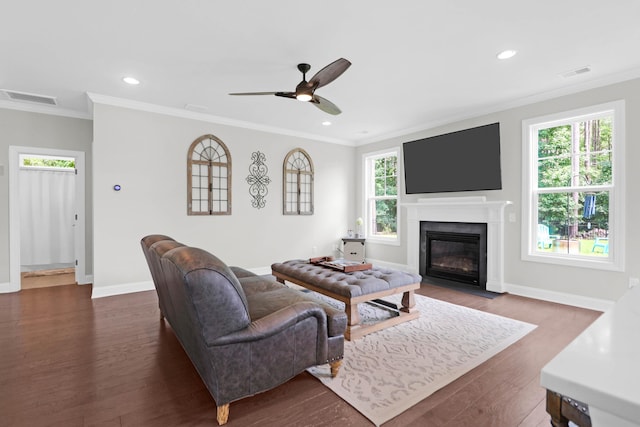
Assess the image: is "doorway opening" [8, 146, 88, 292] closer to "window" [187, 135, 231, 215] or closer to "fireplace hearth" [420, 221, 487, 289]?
"window" [187, 135, 231, 215]

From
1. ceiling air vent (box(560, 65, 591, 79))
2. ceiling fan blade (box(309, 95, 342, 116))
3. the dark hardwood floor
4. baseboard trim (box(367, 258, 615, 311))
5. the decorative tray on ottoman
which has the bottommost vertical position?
the dark hardwood floor

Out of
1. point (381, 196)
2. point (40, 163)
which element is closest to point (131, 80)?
point (40, 163)

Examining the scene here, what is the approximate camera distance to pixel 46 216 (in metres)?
6.40

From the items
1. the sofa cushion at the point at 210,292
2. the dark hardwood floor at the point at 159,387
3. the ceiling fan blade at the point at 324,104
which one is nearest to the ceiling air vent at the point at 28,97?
the dark hardwood floor at the point at 159,387

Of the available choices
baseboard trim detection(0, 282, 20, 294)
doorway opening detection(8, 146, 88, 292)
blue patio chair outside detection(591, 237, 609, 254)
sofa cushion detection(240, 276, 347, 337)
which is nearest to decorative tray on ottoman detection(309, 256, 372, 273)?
sofa cushion detection(240, 276, 347, 337)

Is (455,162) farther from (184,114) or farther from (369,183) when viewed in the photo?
(184,114)

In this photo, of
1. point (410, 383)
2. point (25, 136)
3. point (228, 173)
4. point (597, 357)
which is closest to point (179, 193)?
point (228, 173)

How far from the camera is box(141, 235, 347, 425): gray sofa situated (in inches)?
64.9

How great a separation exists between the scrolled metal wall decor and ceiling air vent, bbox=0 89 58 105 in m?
2.84

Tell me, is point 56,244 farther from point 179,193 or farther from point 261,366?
point 261,366

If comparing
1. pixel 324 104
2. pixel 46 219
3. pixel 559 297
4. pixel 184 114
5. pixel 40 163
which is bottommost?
pixel 559 297

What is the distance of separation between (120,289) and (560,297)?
19.2 feet

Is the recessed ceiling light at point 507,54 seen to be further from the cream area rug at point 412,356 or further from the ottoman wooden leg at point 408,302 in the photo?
the cream area rug at point 412,356

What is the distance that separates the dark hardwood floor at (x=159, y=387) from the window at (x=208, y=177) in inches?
82.9
